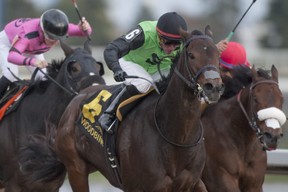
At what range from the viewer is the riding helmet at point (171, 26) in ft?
23.9

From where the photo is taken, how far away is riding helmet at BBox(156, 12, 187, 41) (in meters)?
7.29

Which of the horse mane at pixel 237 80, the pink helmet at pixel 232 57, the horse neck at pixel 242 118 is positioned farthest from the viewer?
the pink helmet at pixel 232 57

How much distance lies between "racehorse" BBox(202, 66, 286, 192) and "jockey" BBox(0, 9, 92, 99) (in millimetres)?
1801

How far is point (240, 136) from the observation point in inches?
321

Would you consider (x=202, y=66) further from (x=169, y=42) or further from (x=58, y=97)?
(x=58, y=97)

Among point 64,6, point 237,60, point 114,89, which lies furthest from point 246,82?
point 64,6

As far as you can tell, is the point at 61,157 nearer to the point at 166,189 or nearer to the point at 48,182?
the point at 48,182

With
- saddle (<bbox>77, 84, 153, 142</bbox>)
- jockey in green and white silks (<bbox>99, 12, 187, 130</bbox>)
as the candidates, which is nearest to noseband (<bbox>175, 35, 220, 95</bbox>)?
jockey in green and white silks (<bbox>99, 12, 187, 130</bbox>)

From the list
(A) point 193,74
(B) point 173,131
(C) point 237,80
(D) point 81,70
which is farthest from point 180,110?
(D) point 81,70

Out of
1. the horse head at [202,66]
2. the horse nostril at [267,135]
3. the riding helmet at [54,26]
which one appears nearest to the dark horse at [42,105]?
the riding helmet at [54,26]

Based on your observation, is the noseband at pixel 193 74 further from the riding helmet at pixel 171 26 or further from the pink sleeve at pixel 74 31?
the pink sleeve at pixel 74 31

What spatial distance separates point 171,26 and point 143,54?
1.87 ft

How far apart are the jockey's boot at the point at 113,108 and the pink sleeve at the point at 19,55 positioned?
1602 millimetres

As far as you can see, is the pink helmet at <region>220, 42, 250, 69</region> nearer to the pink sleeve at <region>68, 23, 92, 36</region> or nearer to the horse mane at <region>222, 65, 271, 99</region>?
the horse mane at <region>222, 65, 271, 99</region>
